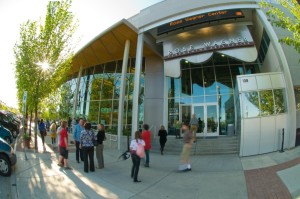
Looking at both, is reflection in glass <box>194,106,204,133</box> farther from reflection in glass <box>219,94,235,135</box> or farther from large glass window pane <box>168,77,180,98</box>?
large glass window pane <box>168,77,180,98</box>

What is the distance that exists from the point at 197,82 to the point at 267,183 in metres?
12.9

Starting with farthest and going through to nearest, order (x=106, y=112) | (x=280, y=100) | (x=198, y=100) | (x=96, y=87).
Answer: (x=96, y=87) → (x=106, y=112) → (x=198, y=100) → (x=280, y=100)

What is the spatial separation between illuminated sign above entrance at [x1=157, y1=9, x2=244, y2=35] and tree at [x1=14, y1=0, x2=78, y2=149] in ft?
19.5

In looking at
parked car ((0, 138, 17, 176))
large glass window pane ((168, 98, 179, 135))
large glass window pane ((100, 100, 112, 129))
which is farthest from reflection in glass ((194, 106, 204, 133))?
parked car ((0, 138, 17, 176))

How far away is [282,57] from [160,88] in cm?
979

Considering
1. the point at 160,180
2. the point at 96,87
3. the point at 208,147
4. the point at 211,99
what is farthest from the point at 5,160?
the point at 96,87

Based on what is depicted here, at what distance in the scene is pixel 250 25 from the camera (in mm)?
17188

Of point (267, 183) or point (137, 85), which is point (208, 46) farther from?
point (267, 183)

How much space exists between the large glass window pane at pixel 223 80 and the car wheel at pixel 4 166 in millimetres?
14657

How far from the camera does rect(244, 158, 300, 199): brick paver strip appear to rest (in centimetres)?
628

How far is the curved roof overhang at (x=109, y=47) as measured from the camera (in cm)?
1703

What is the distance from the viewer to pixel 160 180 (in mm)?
8250

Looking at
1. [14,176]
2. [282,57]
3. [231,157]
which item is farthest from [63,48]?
[282,57]

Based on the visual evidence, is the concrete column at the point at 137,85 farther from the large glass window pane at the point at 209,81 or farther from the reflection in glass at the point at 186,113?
the large glass window pane at the point at 209,81
